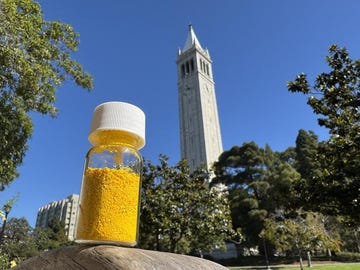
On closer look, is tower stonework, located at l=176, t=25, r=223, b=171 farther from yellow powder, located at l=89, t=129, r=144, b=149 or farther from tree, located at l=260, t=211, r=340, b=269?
yellow powder, located at l=89, t=129, r=144, b=149

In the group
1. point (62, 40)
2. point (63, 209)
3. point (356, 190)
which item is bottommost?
point (356, 190)

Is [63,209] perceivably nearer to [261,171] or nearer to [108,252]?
[261,171]

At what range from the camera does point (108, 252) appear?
0.89 meters

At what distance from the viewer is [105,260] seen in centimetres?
87

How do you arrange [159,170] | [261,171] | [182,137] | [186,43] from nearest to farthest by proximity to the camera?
[159,170], [261,171], [182,137], [186,43]

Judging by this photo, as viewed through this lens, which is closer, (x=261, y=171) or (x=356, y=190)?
(x=356, y=190)

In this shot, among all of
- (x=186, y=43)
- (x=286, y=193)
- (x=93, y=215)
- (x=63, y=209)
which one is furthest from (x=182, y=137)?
(x=93, y=215)

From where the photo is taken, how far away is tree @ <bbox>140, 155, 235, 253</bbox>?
9680 millimetres

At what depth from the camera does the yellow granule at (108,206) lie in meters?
1.09

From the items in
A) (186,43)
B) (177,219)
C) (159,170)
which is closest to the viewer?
(177,219)

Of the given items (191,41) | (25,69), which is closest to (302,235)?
(25,69)

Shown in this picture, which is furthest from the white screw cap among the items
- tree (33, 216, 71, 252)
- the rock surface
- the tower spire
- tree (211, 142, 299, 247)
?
the tower spire

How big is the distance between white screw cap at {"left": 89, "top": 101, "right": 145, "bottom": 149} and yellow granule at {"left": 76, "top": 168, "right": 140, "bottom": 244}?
18cm

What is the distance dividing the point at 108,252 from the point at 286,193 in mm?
6010
